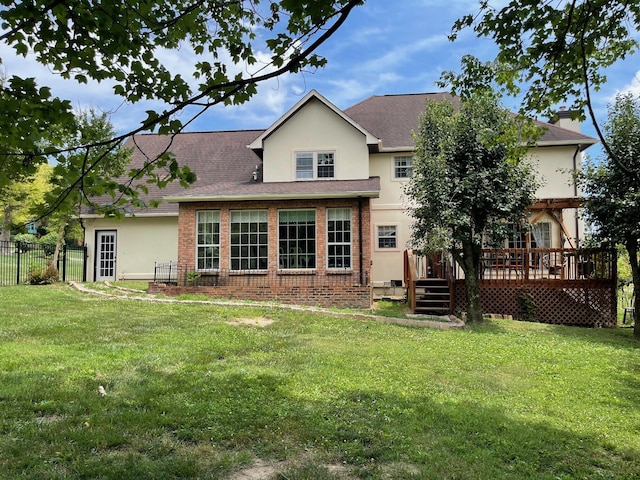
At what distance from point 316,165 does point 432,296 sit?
21.3 ft

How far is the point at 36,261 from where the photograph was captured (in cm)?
2083

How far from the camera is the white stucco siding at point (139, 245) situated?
19.2 m

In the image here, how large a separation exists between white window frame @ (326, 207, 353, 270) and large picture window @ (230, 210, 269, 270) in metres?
2.16

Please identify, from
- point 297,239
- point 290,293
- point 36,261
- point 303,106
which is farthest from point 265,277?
point 36,261

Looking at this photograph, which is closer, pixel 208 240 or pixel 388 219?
pixel 208 240

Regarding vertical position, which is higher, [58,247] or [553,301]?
[58,247]

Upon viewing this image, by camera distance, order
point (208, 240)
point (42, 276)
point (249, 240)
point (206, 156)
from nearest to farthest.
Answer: point (249, 240), point (208, 240), point (42, 276), point (206, 156)

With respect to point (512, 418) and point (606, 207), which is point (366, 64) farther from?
point (606, 207)

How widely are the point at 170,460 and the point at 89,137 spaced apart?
2.65 m

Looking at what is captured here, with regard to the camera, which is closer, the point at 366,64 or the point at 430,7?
the point at 430,7

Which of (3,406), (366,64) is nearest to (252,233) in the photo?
(366,64)

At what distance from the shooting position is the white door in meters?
19.5

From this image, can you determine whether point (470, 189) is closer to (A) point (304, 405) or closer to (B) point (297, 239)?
(B) point (297, 239)

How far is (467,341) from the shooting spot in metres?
9.02
